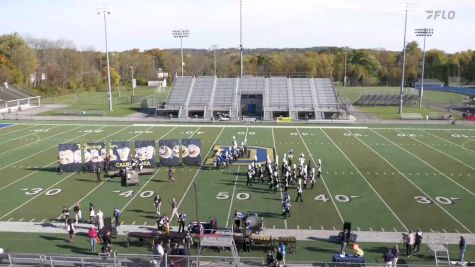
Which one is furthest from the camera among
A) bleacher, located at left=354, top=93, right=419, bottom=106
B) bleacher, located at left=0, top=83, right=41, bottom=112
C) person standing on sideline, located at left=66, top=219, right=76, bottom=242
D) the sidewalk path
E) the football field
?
bleacher, located at left=354, top=93, right=419, bottom=106

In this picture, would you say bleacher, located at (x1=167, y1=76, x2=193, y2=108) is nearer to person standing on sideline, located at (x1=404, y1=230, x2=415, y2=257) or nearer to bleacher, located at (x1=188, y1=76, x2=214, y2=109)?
bleacher, located at (x1=188, y1=76, x2=214, y2=109)

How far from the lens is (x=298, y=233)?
701 inches

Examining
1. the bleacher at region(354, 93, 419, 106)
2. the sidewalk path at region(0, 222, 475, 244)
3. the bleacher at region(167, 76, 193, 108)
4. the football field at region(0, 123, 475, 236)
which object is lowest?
the sidewalk path at region(0, 222, 475, 244)

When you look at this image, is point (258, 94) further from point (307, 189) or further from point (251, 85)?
point (307, 189)

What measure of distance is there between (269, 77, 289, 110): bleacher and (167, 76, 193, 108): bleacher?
10.6 meters

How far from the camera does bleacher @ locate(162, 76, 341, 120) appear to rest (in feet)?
176

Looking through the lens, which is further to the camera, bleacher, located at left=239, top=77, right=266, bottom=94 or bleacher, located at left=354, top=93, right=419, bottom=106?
bleacher, located at left=354, top=93, right=419, bottom=106

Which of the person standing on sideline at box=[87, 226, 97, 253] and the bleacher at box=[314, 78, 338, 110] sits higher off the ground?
the bleacher at box=[314, 78, 338, 110]

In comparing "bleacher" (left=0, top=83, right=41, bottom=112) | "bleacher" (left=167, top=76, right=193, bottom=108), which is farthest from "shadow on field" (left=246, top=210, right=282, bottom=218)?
"bleacher" (left=0, top=83, right=41, bottom=112)

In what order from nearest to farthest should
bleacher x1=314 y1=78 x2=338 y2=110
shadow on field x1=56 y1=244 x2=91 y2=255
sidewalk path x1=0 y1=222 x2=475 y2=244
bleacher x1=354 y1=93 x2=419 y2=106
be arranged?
shadow on field x1=56 y1=244 x2=91 y2=255 < sidewalk path x1=0 y1=222 x2=475 y2=244 < bleacher x1=314 y1=78 x2=338 y2=110 < bleacher x1=354 y1=93 x2=419 y2=106

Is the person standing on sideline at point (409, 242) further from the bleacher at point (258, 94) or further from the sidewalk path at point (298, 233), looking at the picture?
the bleacher at point (258, 94)

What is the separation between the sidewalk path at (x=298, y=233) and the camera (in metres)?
17.3

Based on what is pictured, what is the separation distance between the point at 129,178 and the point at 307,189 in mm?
9279

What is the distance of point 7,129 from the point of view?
42125mm
